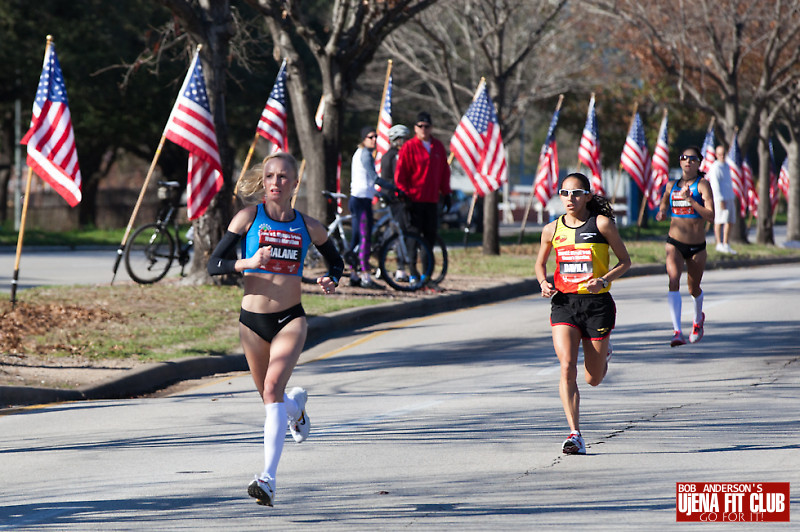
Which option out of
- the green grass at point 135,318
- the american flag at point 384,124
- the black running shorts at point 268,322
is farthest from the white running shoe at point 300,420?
the american flag at point 384,124

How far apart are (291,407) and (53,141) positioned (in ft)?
24.2

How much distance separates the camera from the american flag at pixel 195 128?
14289 millimetres

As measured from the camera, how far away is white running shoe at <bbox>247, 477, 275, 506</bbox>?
5605 millimetres

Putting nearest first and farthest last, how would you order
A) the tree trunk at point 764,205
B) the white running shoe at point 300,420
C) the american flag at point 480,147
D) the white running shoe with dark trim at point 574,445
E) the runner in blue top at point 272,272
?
the runner in blue top at point 272,272
the white running shoe at point 300,420
the white running shoe with dark trim at point 574,445
the american flag at point 480,147
the tree trunk at point 764,205

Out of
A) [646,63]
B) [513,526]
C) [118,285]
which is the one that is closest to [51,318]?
[118,285]

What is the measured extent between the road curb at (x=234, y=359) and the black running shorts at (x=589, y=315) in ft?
13.8

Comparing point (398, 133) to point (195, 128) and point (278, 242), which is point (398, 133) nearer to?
point (195, 128)

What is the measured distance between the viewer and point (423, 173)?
1569cm

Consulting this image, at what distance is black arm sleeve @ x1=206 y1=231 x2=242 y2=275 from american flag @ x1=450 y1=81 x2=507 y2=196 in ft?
46.2

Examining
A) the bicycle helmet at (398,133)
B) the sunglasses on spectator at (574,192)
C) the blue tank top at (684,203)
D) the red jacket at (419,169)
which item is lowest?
the sunglasses on spectator at (574,192)

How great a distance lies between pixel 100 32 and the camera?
1468 inches

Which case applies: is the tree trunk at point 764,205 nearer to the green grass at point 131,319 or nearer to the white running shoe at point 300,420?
the green grass at point 131,319

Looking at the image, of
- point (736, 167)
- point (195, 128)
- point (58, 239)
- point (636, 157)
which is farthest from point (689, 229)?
point (58, 239)

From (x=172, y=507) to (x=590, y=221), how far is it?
3239mm
